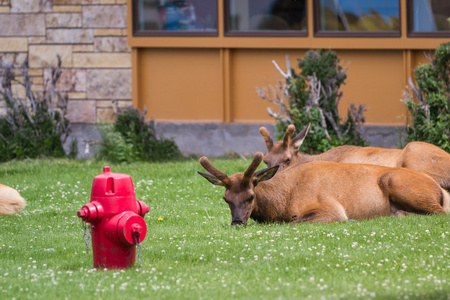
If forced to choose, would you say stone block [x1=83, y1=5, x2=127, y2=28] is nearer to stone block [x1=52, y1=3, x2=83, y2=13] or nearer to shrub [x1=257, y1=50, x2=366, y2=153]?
stone block [x1=52, y1=3, x2=83, y2=13]

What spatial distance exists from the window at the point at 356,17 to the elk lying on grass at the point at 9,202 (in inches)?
312

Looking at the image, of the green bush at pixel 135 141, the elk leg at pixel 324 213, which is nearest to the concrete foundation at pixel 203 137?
the green bush at pixel 135 141

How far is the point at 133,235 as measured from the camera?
691cm

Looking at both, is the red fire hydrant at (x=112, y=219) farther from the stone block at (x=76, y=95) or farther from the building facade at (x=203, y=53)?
the stone block at (x=76, y=95)

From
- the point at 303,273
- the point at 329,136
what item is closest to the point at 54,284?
the point at 303,273

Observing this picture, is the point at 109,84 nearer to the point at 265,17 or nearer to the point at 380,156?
the point at 265,17

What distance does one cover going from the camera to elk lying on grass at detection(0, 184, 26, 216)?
1105 cm

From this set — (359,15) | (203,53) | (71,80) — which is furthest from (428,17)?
(71,80)

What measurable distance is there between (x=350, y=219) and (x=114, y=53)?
29.5 ft

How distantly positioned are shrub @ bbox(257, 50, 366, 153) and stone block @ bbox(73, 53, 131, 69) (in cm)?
375

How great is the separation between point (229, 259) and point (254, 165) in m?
1.81

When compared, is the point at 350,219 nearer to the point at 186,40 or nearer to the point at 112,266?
the point at 112,266

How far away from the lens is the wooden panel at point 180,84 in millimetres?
17234

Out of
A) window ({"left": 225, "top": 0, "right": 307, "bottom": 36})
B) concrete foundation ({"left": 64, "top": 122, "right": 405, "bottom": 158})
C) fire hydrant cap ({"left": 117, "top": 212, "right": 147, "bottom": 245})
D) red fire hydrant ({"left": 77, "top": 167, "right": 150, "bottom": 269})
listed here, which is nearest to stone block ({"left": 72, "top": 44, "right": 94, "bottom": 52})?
concrete foundation ({"left": 64, "top": 122, "right": 405, "bottom": 158})
